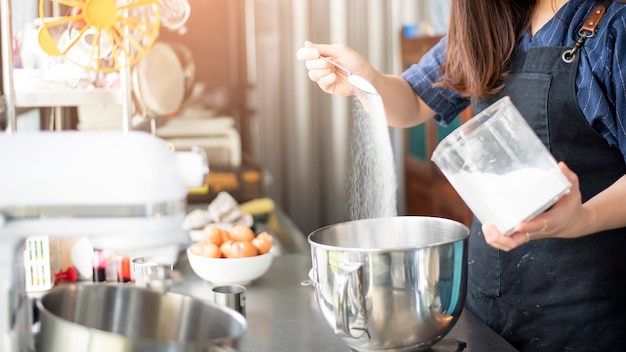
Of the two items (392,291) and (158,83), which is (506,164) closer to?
(392,291)

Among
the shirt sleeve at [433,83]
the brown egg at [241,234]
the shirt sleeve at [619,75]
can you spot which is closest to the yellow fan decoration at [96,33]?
the brown egg at [241,234]

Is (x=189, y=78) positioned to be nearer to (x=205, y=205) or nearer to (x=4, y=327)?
(x=205, y=205)

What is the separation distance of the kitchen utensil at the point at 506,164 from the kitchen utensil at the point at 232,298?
532 millimetres

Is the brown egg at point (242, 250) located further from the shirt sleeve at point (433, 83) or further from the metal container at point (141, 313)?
the metal container at point (141, 313)

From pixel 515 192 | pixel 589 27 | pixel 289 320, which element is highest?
pixel 589 27

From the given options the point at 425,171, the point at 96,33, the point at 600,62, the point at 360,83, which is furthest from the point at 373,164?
the point at 425,171

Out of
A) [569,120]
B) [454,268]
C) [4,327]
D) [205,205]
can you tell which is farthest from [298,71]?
[4,327]

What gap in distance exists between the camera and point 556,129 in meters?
1.60

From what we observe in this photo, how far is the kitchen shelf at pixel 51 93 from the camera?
5.76 feet

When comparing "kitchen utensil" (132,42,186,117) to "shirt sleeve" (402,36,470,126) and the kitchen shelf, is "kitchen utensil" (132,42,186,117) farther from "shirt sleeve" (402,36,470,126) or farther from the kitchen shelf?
"shirt sleeve" (402,36,470,126)

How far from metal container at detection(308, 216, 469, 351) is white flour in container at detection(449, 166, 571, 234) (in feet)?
0.29

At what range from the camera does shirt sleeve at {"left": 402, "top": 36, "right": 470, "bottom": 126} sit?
75.3 inches

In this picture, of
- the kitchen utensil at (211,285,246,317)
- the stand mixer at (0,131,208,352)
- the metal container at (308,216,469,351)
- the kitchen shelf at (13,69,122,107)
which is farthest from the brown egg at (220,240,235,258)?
the stand mixer at (0,131,208,352)

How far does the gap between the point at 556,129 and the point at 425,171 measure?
2.30 m
